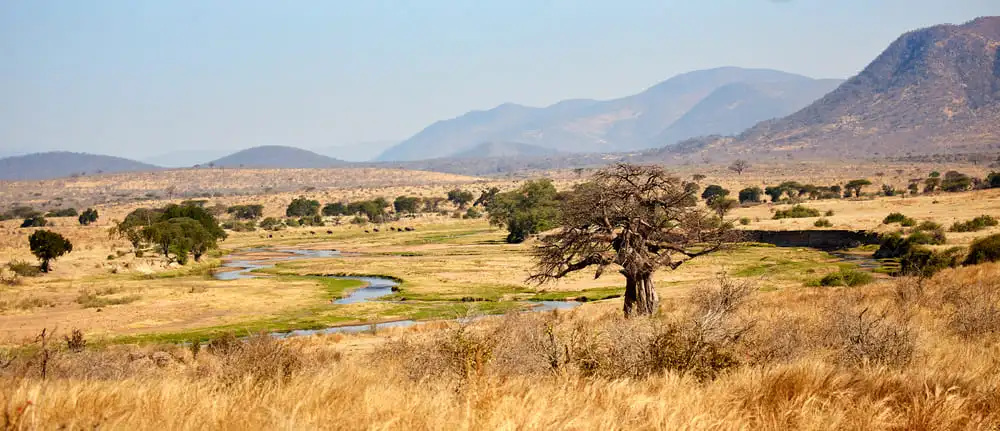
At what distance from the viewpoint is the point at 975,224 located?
208ft

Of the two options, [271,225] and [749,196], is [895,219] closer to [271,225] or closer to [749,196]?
[749,196]

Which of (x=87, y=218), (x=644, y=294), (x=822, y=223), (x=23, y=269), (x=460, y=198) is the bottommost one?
(x=822, y=223)

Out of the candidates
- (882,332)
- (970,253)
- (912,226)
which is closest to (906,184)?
(912,226)

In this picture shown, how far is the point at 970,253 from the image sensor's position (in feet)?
153

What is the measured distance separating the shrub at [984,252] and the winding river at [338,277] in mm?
22798

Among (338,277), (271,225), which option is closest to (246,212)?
(271,225)

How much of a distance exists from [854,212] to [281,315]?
218 ft

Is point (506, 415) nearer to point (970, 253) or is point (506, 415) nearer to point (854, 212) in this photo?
point (970, 253)

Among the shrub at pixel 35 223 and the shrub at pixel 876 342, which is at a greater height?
the shrub at pixel 876 342

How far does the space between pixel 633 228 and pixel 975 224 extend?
49.5 m

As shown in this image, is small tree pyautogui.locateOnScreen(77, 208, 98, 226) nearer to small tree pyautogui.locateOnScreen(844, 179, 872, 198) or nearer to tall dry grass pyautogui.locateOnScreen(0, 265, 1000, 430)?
small tree pyautogui.locateOnScreen(844, 179, 872, 198)

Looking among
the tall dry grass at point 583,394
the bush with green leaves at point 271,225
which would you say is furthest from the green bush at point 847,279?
the bush with green leaves at point 271,225

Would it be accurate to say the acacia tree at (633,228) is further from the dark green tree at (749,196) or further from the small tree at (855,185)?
the small tree at (855,185)

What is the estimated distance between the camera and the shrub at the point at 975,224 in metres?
62.6
